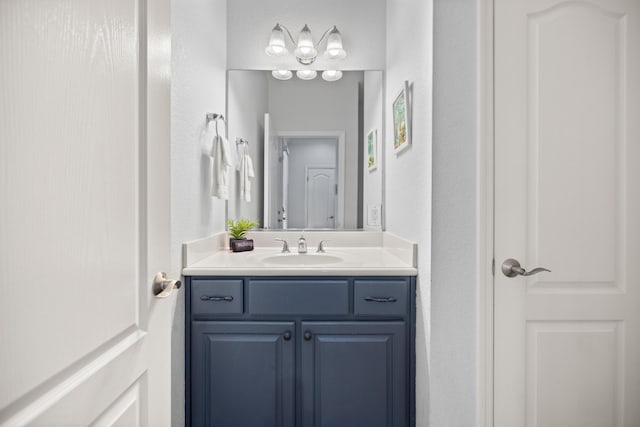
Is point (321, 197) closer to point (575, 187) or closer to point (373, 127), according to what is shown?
point (373, 127)

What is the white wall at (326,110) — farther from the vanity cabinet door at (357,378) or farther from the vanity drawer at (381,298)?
the vanity cabinet door at (357,378)

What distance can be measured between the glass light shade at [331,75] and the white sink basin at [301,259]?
1151 mm

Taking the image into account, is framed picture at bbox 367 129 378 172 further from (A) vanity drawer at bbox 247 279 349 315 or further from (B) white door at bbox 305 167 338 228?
Result: (A) vanity drawer at bbox 247 279 349 315

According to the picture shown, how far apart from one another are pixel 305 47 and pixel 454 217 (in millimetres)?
1446

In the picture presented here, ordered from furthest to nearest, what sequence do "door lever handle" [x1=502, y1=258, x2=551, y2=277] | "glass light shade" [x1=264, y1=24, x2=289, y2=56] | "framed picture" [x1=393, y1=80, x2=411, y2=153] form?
"glass light shade" [x1=264, y1=24, x2=289, y2=56] → "framed picture" [x1=393, y1=80, x2=411, y2=153] → "door lever handle" [x1=502, y1=258, x2=551, y2=277]

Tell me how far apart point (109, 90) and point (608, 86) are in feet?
5.27

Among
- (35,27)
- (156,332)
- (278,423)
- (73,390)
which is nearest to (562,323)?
(278,423)

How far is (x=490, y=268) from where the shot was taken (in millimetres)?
1258

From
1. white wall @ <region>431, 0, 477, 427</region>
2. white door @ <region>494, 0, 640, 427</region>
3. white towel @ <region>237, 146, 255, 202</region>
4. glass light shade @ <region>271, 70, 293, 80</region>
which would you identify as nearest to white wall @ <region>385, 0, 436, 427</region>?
white wall @ <region>431, 0, 477, 427</region>

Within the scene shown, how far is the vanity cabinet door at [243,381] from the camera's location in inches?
57.1

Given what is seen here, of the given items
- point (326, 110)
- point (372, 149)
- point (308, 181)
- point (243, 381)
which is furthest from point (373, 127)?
point (243, 381)

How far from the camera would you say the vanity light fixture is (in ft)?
6.74

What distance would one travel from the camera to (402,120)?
5.34 feet

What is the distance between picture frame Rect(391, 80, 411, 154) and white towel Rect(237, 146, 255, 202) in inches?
36.2
